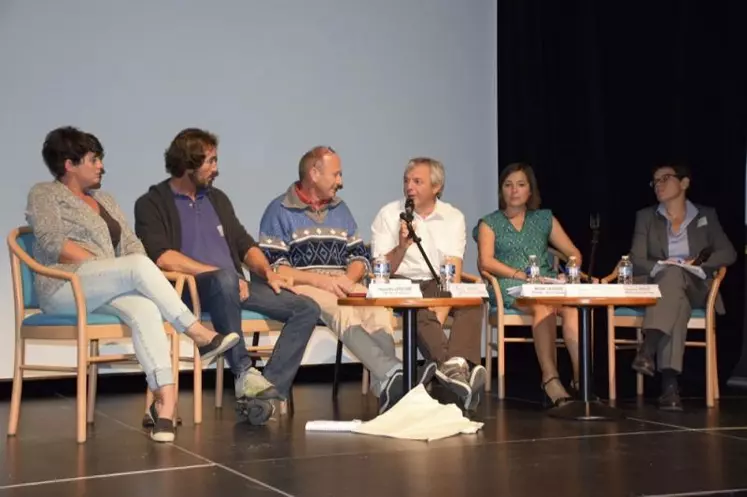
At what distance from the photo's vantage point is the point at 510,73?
6238 mm

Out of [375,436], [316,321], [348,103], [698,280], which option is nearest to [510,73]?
[348,103]

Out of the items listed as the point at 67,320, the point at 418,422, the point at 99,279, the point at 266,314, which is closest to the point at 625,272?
the point at 418,422

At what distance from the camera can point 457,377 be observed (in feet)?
12.8

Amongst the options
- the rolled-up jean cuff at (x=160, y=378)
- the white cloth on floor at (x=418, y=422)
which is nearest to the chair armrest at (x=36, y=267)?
the rolled-up jean cuff at (x=160, y=378)

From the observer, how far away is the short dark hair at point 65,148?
369 centimetres

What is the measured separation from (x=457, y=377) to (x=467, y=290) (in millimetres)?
371

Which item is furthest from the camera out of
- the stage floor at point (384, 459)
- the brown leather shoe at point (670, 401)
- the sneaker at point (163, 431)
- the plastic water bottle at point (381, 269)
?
the brown leather shoe at point (670, 401)

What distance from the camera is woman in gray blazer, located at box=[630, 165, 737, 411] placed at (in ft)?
14.4

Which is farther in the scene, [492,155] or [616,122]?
[492,155]

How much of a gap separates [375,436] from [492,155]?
3.23 meters

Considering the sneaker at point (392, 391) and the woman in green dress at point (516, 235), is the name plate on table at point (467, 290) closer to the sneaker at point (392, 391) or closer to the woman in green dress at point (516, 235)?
the sneaker at point (392, 391)

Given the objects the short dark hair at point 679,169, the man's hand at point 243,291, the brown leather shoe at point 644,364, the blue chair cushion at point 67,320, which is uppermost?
the short dark hair at point 679,169

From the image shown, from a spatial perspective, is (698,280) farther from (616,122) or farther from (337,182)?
(337,182)

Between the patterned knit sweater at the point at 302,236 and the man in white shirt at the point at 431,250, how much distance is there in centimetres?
21
